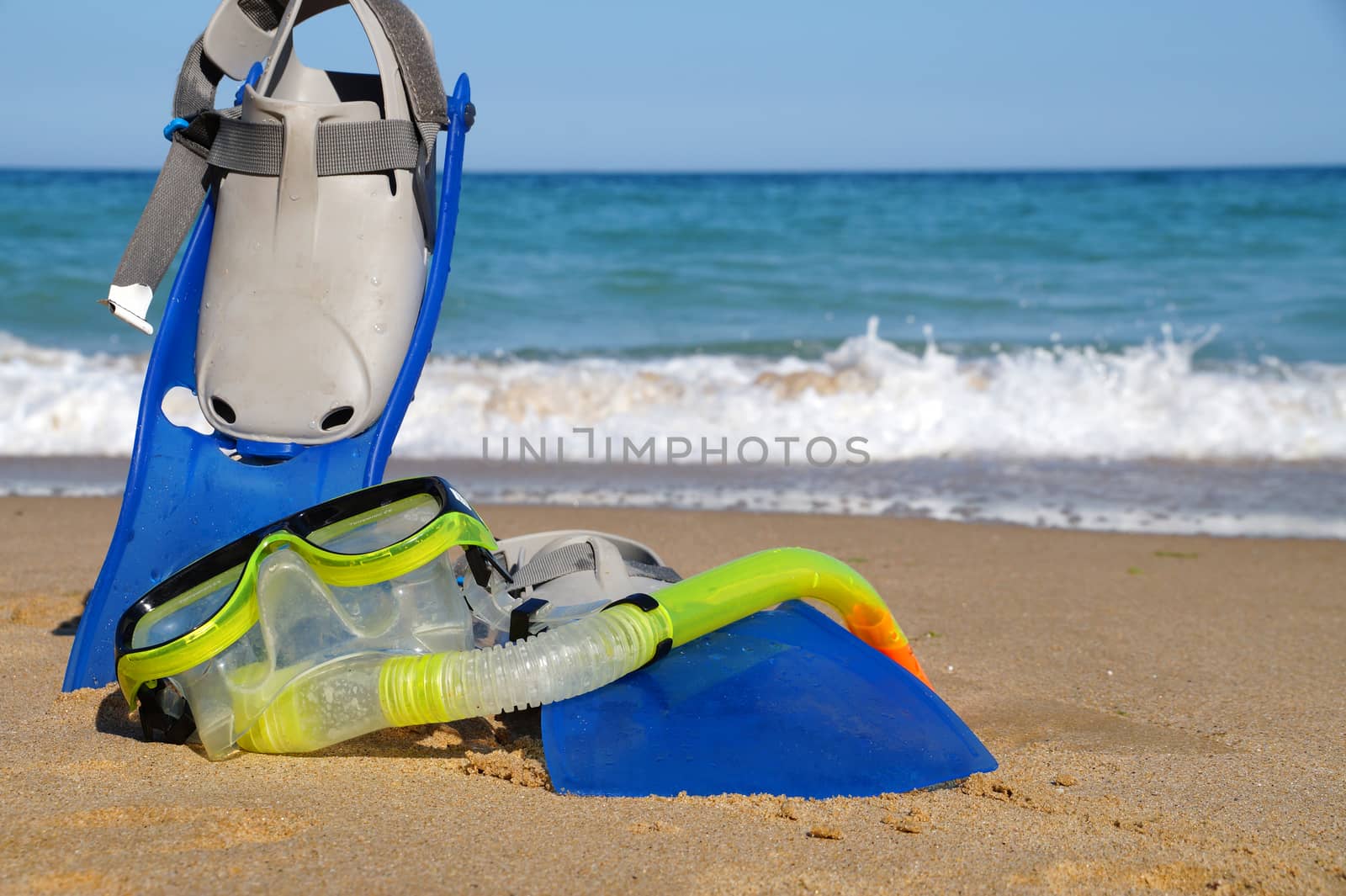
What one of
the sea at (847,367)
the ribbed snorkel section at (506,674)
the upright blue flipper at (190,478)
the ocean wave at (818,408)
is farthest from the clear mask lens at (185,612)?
the ocean wave at (818,408)

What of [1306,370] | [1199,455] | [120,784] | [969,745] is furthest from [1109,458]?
[120,784]

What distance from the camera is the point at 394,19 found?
2.81 meters

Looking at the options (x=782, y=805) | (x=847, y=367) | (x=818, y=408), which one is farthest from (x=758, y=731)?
(x=847, y=367)

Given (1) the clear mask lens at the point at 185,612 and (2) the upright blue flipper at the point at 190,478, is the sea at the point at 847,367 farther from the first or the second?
(1) the clear mask lens at the point at 185,612

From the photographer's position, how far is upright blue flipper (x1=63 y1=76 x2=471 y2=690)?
2.71 m

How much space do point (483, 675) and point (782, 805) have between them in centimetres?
60

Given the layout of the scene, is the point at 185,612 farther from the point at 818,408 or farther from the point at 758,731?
the point at 818,408

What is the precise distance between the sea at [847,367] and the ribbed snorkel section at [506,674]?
3.43 metres

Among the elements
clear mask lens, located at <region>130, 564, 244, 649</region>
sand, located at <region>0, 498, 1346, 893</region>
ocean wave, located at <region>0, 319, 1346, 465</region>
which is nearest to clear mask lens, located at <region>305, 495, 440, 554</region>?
clear mask lens, located at <region>130, 564, 244, 649</region>

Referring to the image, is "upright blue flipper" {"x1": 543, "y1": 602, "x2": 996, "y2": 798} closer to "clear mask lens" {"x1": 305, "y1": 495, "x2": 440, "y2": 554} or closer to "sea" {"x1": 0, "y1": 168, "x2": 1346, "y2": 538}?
"clear mask lens" {"x1": 305, "y1": 495, "x2": 440, "y2": 554}

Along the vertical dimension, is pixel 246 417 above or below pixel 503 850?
above

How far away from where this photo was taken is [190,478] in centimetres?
280

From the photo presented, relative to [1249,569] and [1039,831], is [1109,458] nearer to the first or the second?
[1249,569]

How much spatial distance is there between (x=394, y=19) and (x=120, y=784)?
1.81 meters
